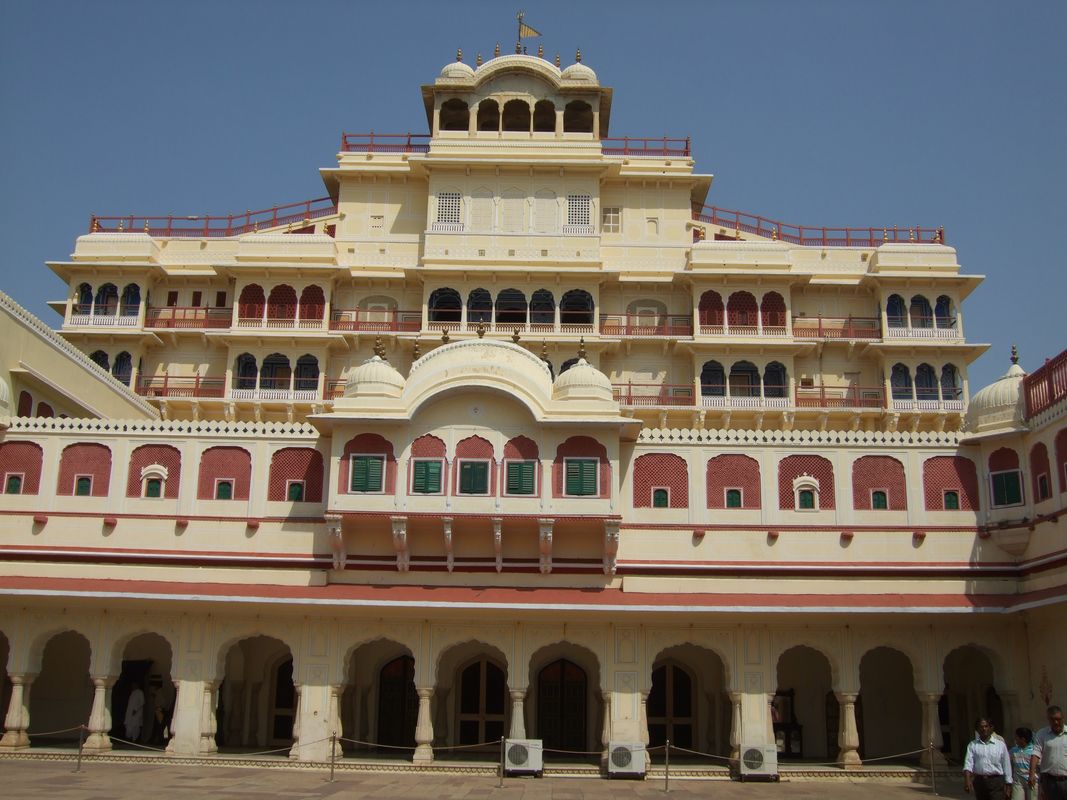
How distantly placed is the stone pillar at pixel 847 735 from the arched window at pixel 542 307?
21268 mm

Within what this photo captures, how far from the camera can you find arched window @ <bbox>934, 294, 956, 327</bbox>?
4356 centimetres

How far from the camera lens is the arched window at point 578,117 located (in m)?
46.2

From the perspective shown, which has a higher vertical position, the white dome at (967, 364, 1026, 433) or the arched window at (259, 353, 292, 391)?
the arched window at (259, 353, 292, 391)

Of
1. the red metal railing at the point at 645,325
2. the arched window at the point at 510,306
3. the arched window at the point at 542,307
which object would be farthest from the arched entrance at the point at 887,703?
the arched window at the point at 510,306

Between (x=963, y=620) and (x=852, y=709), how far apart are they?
3.39 meters

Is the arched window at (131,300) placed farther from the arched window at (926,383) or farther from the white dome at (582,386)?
the arched window at (926,383)

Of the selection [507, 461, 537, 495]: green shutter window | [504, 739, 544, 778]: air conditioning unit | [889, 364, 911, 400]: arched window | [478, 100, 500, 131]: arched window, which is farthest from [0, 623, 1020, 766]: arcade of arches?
[478, 100, 500, 131]: arched window

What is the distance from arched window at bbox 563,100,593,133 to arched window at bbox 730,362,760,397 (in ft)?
40.3

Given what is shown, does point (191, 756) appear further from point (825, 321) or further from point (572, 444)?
point (825, 321)

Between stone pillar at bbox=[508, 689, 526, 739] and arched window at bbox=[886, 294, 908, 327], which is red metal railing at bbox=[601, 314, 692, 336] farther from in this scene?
stone pillar at bbox=[508, 689, 526, 739]

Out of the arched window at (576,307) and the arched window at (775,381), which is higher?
the arched window at (576,307)

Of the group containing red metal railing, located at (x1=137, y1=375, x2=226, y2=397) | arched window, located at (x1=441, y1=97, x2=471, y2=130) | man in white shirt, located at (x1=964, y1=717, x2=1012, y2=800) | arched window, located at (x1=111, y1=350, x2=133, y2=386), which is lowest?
man in white shirt, located at (x1=964, y1=717, x2=1012, y2=800)

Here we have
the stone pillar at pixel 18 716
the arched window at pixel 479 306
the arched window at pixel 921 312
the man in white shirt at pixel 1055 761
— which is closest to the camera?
the man in white shirt at pixel 1055 761

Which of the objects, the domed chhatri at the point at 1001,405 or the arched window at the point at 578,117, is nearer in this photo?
the domed chhatri at the point at 1001,405
